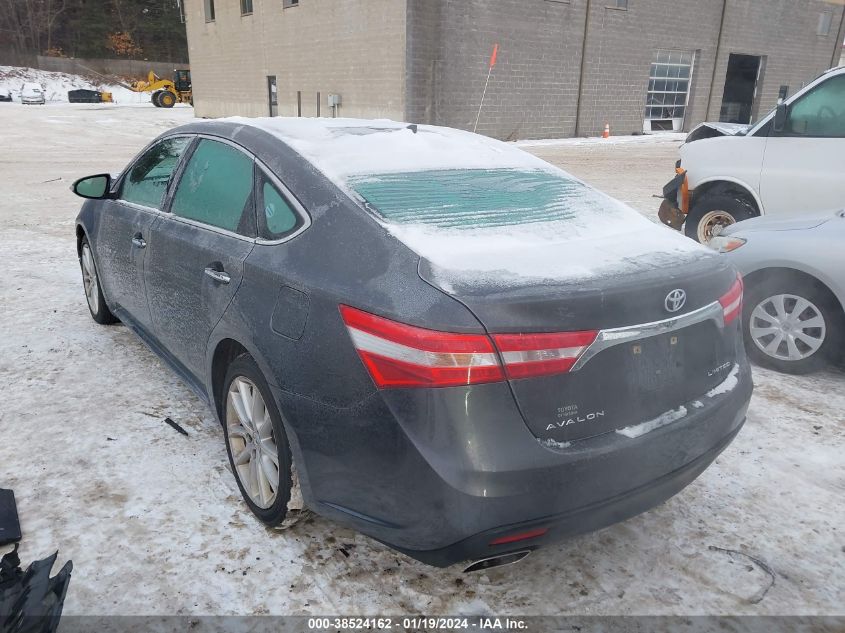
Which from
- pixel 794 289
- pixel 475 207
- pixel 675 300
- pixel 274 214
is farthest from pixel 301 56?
pixel 675 300

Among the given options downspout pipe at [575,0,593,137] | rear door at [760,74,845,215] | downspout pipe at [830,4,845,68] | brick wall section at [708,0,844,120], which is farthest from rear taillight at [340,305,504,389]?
downspout pipe at [830,4,845,68]

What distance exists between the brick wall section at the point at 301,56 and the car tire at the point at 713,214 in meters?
14.6

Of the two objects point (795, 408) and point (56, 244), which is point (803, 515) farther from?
point (56, 244)

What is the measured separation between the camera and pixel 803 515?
2867mm

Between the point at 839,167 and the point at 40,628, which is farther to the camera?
the point at 839,167

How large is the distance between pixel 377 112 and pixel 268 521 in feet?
66.2

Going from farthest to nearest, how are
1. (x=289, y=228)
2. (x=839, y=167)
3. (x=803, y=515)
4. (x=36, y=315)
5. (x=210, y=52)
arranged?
(x=210, y=52)
(x=839, y=167)
(x=36, y=315)
(x=803, y=515)
(x=289, y=228)

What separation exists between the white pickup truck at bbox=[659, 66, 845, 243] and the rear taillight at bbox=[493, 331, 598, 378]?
14.4 ft

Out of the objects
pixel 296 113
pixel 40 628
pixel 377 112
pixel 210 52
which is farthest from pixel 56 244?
pixel 210 52

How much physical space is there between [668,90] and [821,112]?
23417 millimetres

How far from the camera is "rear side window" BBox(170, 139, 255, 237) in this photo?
2.85 meters

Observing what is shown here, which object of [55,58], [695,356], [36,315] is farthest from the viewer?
[55,58]

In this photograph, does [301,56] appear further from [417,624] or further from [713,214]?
[417,624]

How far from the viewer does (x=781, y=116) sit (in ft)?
19.9
